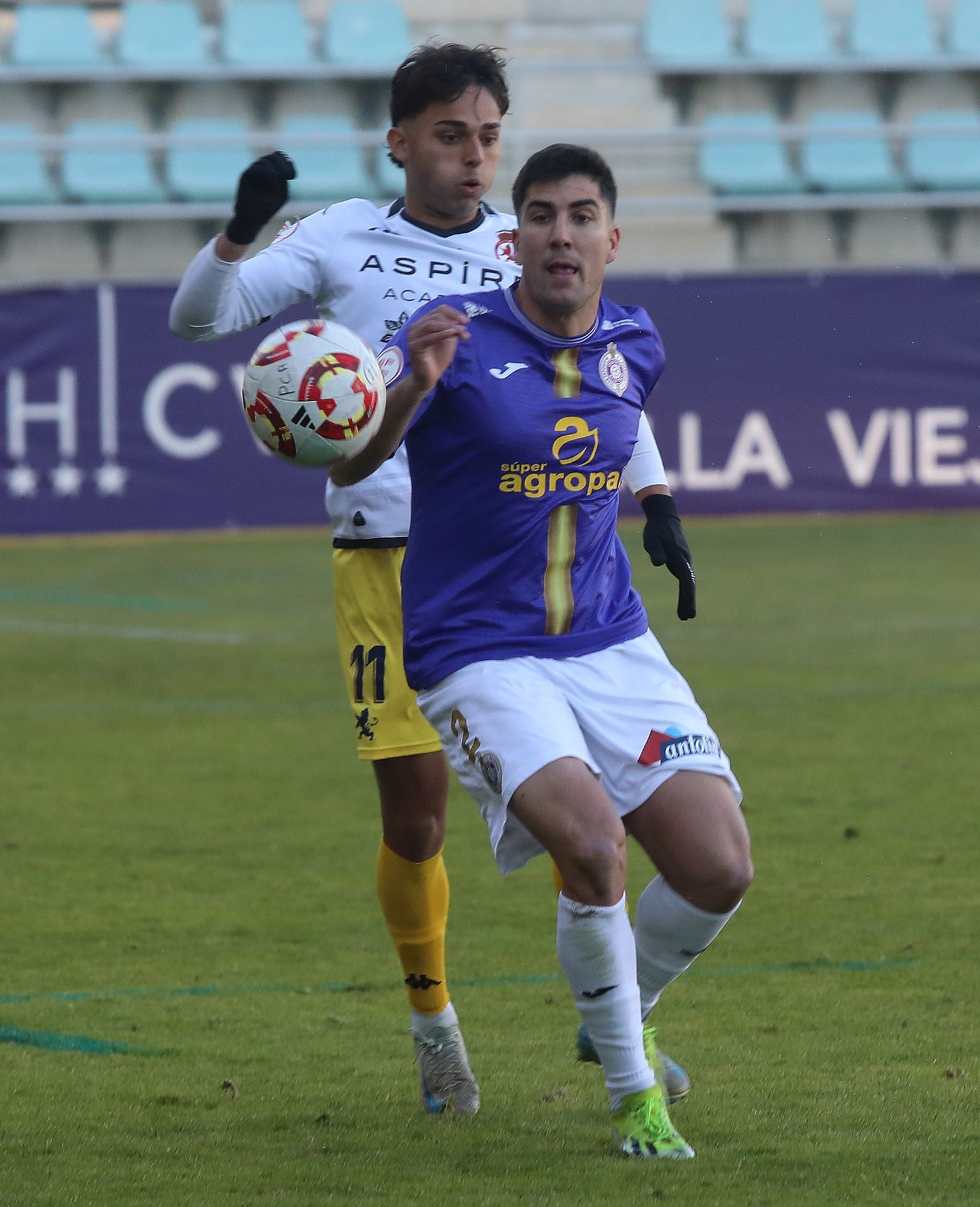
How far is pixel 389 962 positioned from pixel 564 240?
2436 mm

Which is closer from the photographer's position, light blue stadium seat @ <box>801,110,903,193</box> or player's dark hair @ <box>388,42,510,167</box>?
player's dark hair @ <box>388,42,510,167</box>

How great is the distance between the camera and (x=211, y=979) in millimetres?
5480

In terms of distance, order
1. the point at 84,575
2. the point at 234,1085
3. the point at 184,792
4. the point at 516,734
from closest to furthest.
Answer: the point at 516,734, the point at 234,1085, the point at 184,792, the point at 84,575

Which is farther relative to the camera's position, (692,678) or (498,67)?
(692,678)

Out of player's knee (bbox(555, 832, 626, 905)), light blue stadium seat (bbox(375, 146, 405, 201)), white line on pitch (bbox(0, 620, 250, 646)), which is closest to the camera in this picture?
player's knee (bbox(555, 832, 626, 905))

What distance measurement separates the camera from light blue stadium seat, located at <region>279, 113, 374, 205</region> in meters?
20.7

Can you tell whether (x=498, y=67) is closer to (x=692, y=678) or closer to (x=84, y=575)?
(x=692, y=678)

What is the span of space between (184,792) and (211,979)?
2.79m

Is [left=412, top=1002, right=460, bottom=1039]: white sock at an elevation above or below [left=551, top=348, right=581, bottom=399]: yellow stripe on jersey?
below

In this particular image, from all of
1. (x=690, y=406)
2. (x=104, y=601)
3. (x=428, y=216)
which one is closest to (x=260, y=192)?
(x=428, y=216)

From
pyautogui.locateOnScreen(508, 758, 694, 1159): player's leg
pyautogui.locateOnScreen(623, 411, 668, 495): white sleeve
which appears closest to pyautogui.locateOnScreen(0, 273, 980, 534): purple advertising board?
pyautogui.locateOnScreen(623, 411, 668, 495): white sleeve

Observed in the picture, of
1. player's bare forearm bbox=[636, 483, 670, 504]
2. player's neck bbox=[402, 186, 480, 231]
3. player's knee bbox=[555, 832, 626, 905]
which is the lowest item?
player's knee bbox=[555, 832, 626, 905]

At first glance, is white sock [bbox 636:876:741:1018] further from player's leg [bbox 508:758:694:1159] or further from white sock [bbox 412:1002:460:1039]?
white sock [bbox 412:1002:460:1039]

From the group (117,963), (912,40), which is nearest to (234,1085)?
(117,963)
